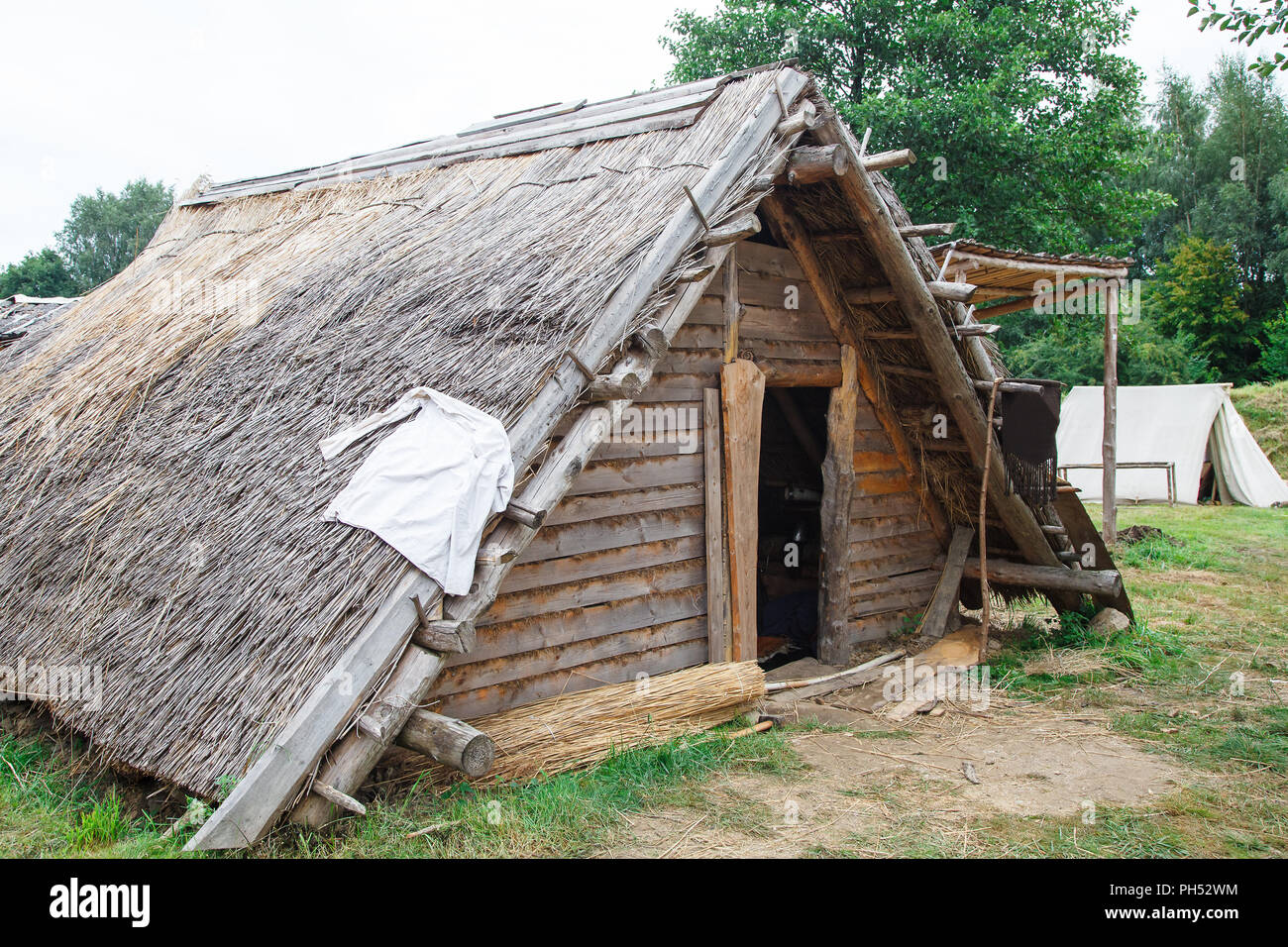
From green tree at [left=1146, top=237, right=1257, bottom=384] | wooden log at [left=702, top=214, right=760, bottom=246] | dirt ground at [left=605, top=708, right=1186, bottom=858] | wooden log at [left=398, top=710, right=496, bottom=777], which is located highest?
green tree at [left=1146, top=237, right=1257, bottom=384]

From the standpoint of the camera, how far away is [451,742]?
4.05m

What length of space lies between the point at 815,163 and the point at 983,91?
1424cm

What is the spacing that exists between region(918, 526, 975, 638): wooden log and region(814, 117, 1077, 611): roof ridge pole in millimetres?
452

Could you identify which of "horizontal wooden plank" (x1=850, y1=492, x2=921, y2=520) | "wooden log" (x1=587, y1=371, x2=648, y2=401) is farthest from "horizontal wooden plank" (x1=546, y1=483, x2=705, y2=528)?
"horizontal wooden plank" (x1=850, y1=492, x2=921, y2=520)

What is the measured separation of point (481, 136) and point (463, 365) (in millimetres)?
4329

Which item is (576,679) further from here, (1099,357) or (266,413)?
(1099,357)

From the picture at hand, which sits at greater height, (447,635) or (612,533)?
(612,533)

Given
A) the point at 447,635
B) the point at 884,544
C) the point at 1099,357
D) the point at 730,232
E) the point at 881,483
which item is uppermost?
the point at 1099,357

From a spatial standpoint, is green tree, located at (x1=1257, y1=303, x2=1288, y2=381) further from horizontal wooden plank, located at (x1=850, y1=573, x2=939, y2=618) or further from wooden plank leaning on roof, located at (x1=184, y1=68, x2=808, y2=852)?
wooden plank leaning on roof, located at (x1=184, y1=68, x2=808, y2=852)

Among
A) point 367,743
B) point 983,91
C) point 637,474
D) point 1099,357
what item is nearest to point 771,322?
point 637,474

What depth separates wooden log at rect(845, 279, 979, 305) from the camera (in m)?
6.71

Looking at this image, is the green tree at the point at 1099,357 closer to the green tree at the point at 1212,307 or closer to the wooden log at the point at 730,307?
the green tree at the point at 1212,307

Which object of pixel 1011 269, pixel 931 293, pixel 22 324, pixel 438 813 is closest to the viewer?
pixel 438 813

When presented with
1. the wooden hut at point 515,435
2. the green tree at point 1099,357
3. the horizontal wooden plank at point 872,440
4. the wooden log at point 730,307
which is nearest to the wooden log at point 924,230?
the wooden hut at point 515,435
